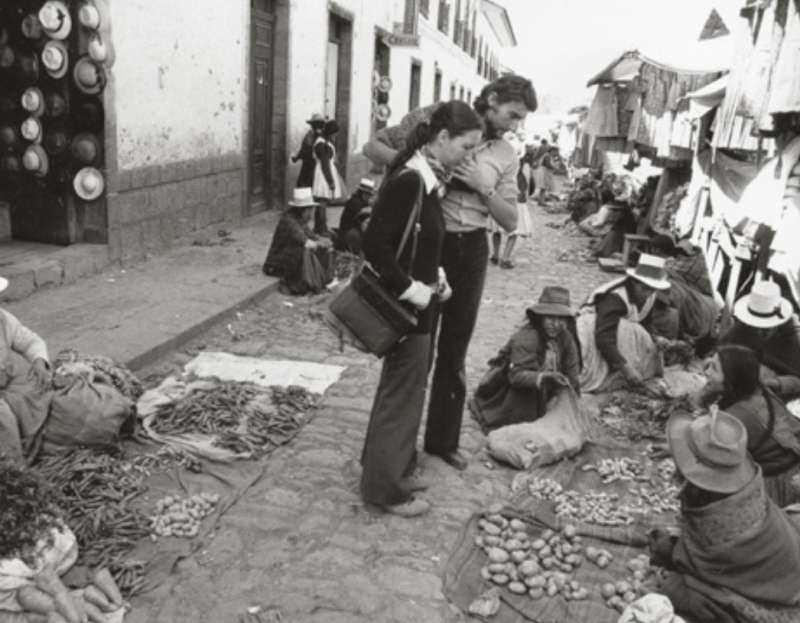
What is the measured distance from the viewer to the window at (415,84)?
2302cm

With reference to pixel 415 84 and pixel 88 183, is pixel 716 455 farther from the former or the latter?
pixel 415 84

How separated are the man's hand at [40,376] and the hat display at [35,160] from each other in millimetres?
3953

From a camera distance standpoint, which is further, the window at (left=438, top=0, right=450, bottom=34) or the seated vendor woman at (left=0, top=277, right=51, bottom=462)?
the window at (left=438, top=0, right=450, bottom=34)

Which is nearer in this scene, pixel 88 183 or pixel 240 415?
pixel 240 415

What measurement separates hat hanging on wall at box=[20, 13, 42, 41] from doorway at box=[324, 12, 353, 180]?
829 cm

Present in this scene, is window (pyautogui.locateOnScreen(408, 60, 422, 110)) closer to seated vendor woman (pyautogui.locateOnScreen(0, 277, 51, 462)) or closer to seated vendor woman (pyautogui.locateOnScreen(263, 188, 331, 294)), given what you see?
seated vendor woman (pyautogui.locateOnScreen(263, 188, 331, 294))

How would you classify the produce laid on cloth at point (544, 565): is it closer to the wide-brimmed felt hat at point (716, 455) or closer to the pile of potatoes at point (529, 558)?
the pile of potatoes at point (529, 558)

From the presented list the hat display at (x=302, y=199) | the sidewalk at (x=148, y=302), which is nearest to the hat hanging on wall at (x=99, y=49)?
the sidewalk at (x=148, y=302)

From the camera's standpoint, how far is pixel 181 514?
12.4 ft

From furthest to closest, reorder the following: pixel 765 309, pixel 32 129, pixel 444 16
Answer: pixel 444 16 < pixel 32 129 < pixel 765 309

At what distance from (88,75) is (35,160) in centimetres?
95

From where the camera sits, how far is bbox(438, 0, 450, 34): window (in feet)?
83.3

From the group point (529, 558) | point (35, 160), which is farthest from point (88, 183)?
point (529, 558)

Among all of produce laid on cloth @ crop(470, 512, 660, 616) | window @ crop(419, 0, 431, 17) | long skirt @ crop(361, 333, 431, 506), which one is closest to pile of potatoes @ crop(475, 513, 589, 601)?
produce laid on cloth @ crop(470, 512, 660, 616)
